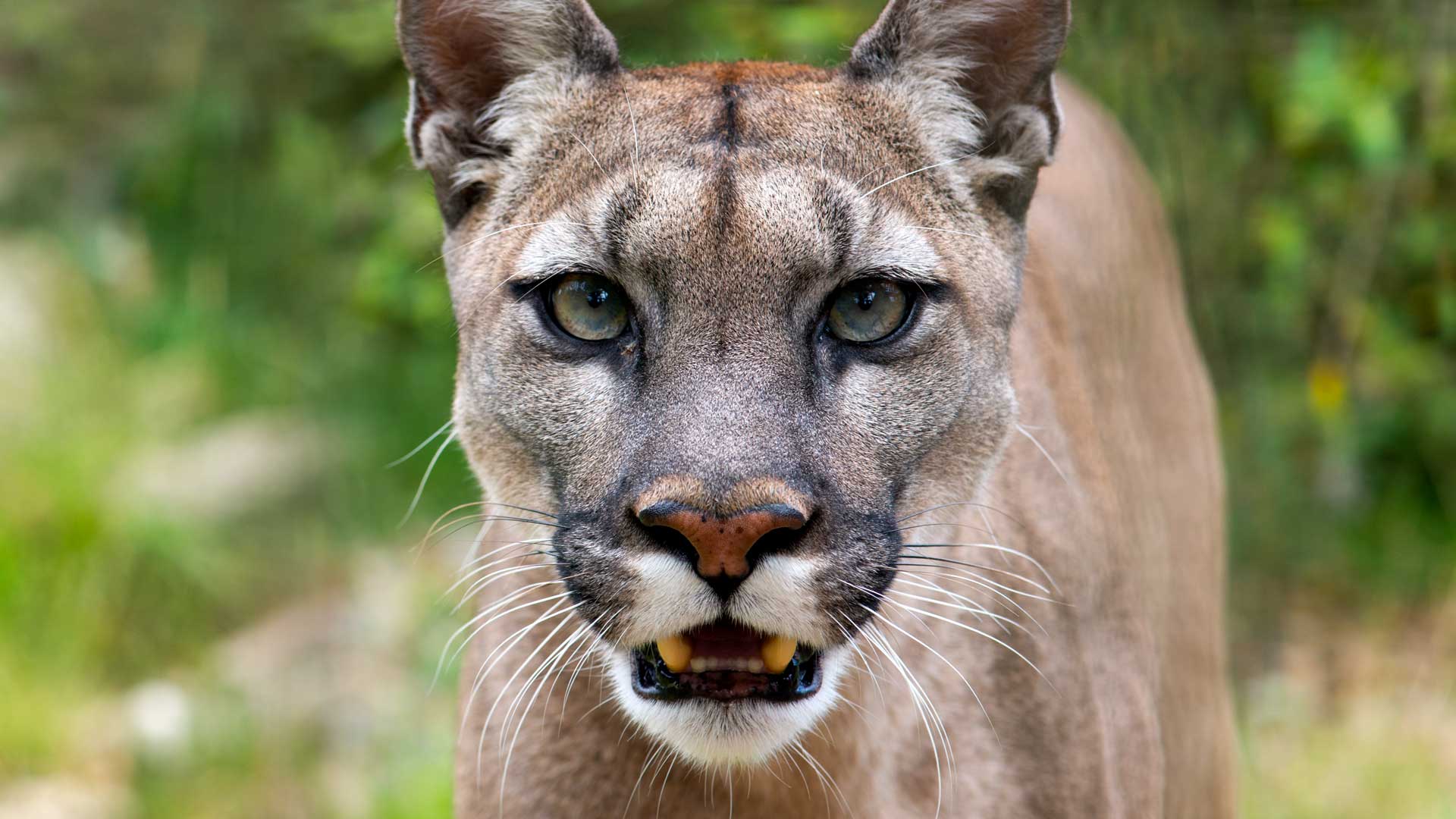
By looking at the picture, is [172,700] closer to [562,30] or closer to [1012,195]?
[562,30]

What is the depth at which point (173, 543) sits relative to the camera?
5977mm

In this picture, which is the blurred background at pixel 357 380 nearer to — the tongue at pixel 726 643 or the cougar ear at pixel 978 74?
the cougar ear at pixel 978 74

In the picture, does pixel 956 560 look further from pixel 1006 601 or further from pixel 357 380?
pixel 357 380

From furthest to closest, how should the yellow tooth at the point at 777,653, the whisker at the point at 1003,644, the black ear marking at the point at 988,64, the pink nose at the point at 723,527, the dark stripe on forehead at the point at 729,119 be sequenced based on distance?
1. the black ear marking at the point at 988,64
2. the whisker at the point at 1003,644
3. the dark stripe on forehead at the point at 729,119
4. the yellow tooth at the point at 777,653
5. the pink nose at the point at 723,527

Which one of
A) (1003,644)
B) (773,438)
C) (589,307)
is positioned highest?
(589,307)

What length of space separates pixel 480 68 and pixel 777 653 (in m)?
1.37

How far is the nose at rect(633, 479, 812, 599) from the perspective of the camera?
2441 millimetres

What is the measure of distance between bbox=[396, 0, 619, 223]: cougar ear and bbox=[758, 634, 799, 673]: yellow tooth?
1170 millimetres

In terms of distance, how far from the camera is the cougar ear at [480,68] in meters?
3.19

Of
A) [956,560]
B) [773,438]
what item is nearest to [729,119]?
[773,438]

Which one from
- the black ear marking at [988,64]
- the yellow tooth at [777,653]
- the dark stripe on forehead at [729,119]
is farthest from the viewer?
the black ear marking at [988,64]

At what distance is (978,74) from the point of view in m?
3.22

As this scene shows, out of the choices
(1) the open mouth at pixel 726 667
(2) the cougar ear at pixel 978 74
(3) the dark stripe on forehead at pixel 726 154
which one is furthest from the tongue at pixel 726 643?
(2) the cougar ear at pixel 978 74

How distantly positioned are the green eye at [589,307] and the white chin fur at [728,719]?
1.84 ft
